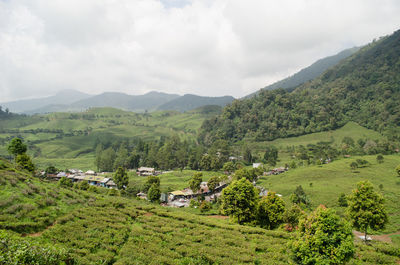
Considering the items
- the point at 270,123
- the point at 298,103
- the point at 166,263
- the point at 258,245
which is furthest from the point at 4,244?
the point at 298,103

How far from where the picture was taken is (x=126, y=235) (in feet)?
65.0

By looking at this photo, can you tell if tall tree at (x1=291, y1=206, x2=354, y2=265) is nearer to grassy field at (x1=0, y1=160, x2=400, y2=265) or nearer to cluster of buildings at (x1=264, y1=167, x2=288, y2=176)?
grassy field at (x1=0, y1=160, x2=400, y2=265)

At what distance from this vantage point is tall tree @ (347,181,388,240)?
26859mm

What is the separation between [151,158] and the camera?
10969cm

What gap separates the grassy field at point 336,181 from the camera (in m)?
53.9

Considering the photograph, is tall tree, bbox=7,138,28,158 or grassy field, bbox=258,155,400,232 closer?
tall tree, bbox=7,138,28,158

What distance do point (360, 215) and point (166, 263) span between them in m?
26.3

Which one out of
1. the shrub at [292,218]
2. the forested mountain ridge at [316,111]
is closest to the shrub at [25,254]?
the shrub at [292,218]

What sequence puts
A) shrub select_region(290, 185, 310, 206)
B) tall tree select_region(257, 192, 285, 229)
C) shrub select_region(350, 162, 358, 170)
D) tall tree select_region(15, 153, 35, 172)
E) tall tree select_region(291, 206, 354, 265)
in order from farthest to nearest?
1. shrub select_region(350, 162, 358, 170)
2. shrub select_region(290, 185, 310, 206)
3. tall tree select_region(15, 153, 35, 172)
4. tall tree select_region(257, 192, 285, 229)
5. tall tree select_region(291, 206, 354, 265)

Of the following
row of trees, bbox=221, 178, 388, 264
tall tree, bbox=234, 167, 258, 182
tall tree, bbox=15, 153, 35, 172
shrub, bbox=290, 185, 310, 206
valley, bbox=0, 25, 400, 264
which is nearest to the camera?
row of trees, bbox=221, 178, 388, 264

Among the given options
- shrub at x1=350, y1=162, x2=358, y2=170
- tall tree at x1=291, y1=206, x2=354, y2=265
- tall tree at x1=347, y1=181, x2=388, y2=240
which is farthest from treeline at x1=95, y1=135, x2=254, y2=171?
tall tree at x1=291, y1=206, x2=354, y2=265

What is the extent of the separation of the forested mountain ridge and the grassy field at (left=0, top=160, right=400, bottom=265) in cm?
13236

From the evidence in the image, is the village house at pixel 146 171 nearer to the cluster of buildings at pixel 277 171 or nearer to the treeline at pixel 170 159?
the treeline at pixel 170 159

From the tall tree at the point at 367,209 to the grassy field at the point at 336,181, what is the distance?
70.2 ft
